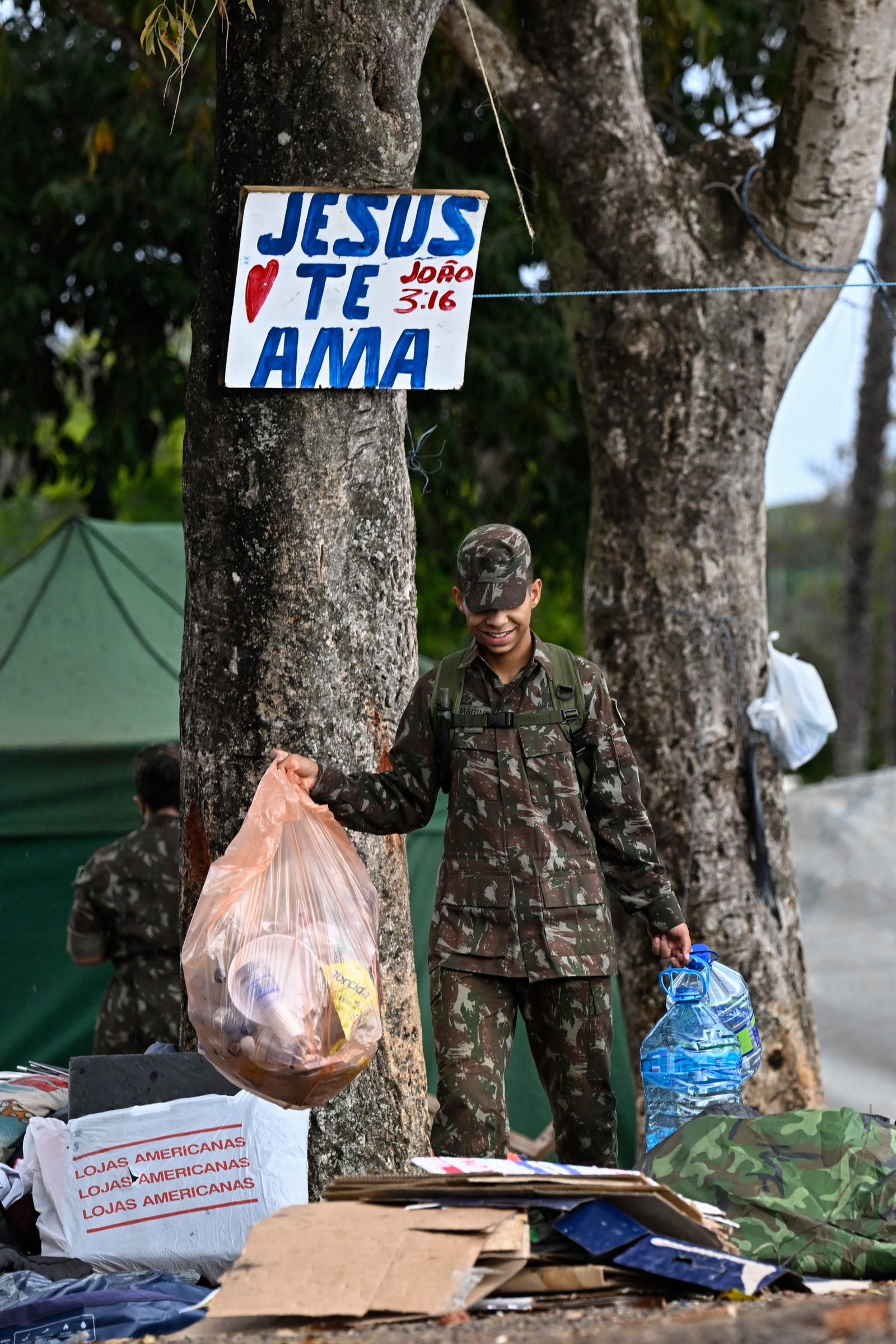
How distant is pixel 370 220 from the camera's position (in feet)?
13.1

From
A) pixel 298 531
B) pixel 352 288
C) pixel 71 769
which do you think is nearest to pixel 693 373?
pixel 352 288

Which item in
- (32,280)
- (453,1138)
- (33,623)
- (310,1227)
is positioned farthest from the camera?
(32,280)

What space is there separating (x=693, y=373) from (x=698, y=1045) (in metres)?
2.54

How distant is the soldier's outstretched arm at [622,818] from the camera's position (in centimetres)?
387

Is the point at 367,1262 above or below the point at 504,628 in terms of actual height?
below

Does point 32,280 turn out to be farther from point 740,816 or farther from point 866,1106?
point 866,1106

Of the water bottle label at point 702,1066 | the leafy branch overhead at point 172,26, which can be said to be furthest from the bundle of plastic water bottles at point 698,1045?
the leafy branch overhead at point 172,26

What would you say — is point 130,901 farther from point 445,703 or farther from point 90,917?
point 445,703

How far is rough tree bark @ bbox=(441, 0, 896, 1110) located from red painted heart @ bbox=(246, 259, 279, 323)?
2.00 meters

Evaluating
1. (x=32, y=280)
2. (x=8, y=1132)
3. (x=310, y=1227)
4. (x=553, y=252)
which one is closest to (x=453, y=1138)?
(x=310, y=1227)

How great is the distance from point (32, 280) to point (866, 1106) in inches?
253

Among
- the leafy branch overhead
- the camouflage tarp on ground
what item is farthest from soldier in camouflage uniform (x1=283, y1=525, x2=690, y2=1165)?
the leafy branch overhead

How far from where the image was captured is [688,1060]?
416 cm

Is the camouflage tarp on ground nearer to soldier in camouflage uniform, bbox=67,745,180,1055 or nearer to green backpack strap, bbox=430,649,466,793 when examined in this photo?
green backpack strap, bbox=430,649,466,793
